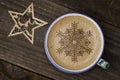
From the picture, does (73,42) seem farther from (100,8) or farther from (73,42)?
(100,8)

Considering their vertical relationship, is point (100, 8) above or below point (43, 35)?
above

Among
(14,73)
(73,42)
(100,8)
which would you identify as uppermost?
(100,8)

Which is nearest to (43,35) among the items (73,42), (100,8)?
(73,42)

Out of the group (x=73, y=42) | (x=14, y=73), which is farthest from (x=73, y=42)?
(x=14, y=73)

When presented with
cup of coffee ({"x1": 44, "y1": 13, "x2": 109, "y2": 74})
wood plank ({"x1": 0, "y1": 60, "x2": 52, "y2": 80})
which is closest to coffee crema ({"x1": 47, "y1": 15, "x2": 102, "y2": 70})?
cup of coffee ({"x1": 44, "y1": 13, "x2": 109, "y2": 74})

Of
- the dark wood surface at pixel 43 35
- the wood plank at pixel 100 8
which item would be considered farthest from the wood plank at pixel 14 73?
the wood plank at pixel 100 8

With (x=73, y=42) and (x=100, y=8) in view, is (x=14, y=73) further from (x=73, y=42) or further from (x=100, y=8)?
(x=100, y=8)

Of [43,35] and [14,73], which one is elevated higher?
[43,35]
